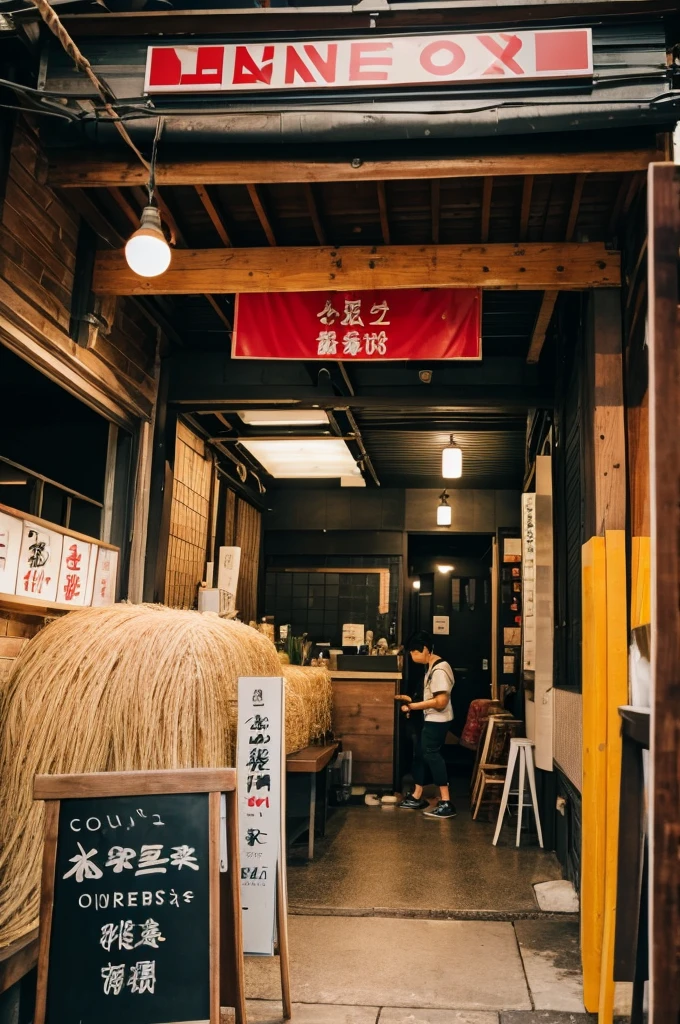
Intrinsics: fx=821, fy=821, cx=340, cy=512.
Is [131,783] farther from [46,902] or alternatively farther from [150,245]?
A: [150,245]

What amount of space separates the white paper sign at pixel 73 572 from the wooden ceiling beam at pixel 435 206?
11.1 ft

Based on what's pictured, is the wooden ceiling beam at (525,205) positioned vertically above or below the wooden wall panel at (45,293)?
above

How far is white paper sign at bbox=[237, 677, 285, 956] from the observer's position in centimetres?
440

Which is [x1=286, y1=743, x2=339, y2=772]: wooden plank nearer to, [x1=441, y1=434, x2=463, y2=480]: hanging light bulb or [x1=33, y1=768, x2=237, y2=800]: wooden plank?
[x1=441, y1=434, x2=463, y2=480]: hanging light bulb

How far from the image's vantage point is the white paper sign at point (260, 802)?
14.4 ft

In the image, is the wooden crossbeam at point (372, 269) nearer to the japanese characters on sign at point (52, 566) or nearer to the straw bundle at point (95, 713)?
the japanese characters on sign at point (52, 566)

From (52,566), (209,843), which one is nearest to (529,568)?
(52,566)

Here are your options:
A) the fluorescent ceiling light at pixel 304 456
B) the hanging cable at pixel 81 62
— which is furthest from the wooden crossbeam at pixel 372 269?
the fluorescent ceiling light at pixel 304 456

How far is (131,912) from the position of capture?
10.5ft

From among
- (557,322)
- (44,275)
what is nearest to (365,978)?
(44,275)

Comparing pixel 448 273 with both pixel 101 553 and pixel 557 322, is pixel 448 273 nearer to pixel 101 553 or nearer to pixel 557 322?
pixel 557 322

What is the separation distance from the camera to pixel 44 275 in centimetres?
541

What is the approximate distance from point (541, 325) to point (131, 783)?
5.00 m

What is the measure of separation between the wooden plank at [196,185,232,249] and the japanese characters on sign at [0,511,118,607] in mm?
2322
